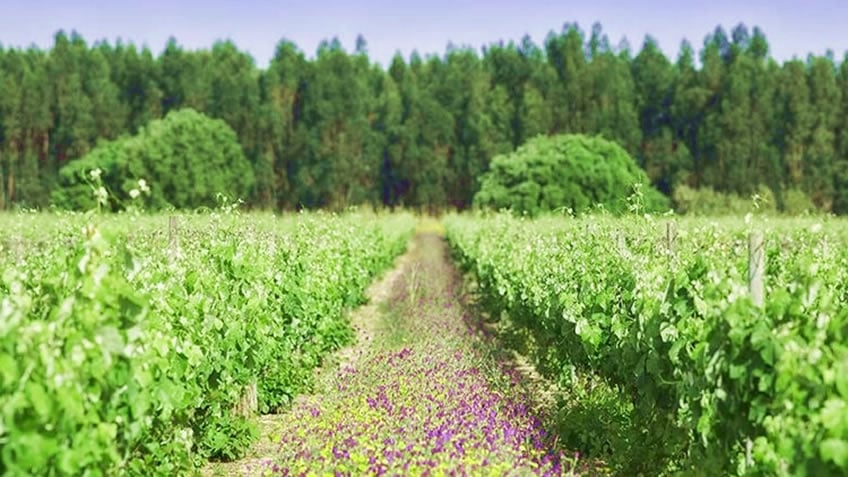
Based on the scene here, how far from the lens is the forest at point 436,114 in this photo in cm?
6375

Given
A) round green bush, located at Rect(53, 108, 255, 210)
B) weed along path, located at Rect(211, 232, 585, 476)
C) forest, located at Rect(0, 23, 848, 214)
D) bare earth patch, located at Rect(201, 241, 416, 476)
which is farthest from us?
forest, located at Rect(0, 23, 848, 214)

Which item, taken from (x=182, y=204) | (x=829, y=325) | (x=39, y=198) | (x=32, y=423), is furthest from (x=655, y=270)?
(x=39, y=198)

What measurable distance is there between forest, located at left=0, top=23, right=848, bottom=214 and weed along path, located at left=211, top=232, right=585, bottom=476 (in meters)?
52.9

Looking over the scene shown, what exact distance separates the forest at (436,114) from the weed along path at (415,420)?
52924mm

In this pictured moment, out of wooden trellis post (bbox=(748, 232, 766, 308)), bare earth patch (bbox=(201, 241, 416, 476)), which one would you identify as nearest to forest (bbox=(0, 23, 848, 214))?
bare earth patch (bbox=(201, 241, 416, 476))

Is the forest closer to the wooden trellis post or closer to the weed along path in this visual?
the weed along path

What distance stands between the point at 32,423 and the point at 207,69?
70.5 m

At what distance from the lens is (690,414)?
556 centimetres

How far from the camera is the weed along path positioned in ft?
21.0

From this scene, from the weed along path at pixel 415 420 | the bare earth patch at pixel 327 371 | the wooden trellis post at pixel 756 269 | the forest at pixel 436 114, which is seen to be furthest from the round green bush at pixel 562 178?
the wooden trellis post at pixel 756 269

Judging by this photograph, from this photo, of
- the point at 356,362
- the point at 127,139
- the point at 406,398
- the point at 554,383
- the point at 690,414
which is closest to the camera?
the point at 690,414

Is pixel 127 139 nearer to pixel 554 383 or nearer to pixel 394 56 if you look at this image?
pixel 394 56

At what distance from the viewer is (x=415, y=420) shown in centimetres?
765

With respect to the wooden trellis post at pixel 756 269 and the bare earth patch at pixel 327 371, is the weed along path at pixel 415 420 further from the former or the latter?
the wooden trellis post at pixel 756 269
